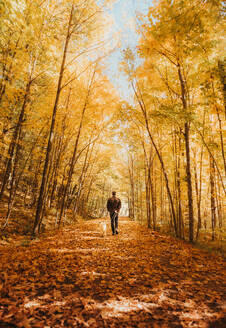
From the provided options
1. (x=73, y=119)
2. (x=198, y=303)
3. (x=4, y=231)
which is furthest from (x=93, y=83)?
(x=198, y=303)

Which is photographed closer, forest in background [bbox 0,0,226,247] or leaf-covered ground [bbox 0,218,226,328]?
leaf-covered ground [bbox 0,218,226,328]

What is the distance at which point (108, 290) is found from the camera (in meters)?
2.49

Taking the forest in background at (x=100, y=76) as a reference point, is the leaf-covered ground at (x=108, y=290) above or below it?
below

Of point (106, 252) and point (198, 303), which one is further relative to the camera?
point (106, 252)

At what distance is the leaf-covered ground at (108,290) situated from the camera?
1.86m

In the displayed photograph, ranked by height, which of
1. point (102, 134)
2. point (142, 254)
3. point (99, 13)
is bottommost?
point (142, 254)

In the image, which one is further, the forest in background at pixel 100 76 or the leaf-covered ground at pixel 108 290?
the forest in background at pixel 100 76

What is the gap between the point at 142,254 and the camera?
4.46 metres

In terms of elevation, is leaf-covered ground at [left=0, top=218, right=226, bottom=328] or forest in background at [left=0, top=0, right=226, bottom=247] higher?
forest in background at [left=0, top=0, right=226, bottom=247]

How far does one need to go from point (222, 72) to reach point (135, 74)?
422 centimetres

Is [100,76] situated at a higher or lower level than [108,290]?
higher

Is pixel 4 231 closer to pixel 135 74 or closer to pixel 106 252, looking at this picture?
pixel 106 252

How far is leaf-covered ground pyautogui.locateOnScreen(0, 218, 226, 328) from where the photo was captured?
1855mm

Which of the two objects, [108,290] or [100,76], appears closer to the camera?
[108,290]
